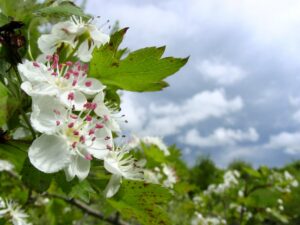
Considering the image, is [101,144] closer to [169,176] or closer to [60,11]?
[60,11]

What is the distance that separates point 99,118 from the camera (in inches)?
35.8

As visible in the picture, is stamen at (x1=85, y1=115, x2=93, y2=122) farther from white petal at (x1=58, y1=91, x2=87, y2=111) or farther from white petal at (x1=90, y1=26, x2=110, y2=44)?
white petal at (x1=90, y1=26, x2=110, y2=44)

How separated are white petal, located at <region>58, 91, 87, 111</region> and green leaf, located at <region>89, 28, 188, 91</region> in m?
0.08

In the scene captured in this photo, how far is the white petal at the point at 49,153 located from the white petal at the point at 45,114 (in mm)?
19

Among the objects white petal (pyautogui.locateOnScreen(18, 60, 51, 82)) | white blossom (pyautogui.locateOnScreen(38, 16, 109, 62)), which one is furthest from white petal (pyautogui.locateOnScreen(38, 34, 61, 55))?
white petal (pyautogui.locateOnScreen(18, 60, 51, 82))

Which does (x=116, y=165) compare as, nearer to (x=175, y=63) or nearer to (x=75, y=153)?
(x=75, y=153)

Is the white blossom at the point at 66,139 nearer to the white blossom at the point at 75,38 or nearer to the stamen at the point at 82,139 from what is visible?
the stamen at the point at 82,139

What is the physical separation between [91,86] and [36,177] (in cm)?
19

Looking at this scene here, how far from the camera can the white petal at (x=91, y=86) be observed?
2.84 ft

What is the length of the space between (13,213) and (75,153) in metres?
0.59

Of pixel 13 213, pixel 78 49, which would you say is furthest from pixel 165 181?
pixel 78 49

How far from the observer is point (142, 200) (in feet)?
3.16

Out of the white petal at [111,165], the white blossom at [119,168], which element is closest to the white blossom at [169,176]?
the white blossom at [119,168]

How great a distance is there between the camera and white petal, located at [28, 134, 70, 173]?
2.64 feet
